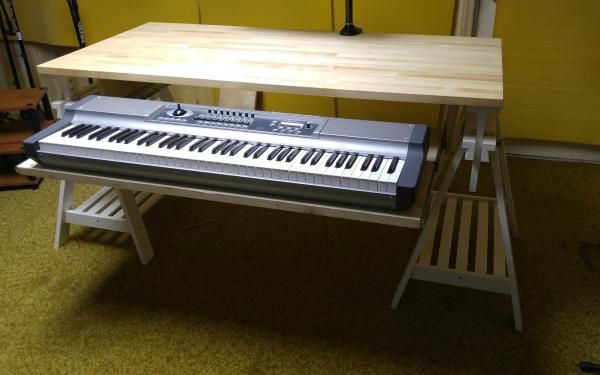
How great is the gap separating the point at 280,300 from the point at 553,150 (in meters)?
1.71

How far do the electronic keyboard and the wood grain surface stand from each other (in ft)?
0.41

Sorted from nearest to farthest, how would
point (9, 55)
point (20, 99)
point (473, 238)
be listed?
1. point (473, 238)
2. point (20, 99)
3. point (9, 55)

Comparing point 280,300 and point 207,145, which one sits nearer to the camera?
point 207,145

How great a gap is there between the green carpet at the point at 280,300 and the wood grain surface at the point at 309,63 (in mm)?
795

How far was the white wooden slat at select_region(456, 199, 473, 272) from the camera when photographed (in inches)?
68.8

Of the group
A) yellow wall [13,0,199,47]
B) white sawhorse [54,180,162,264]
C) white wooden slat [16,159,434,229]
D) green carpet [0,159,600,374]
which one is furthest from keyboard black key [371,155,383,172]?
yellow wall [13,0,199,47]

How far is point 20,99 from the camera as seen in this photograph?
2.62 metres

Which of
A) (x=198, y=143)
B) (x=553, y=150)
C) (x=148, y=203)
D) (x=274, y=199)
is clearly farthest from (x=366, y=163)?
(x=553, y=150)

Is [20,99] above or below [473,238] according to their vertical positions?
above

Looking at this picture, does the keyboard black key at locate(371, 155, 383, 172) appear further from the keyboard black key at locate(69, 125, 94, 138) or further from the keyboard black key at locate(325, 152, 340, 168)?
the keyboard black key at locate(69, 125, 94, 138)

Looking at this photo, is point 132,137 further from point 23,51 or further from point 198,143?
point 23,51

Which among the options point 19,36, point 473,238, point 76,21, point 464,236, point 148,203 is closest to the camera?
point 464,236

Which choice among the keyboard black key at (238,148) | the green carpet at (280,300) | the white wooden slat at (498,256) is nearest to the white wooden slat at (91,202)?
the green carpet at (280,300)

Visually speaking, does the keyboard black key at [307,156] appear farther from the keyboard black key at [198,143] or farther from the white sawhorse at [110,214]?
the white sawhorse at [110,214]
